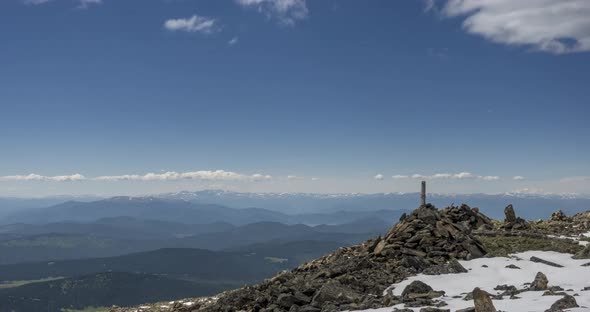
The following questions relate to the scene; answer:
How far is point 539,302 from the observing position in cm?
1541

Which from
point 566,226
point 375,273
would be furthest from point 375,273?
point 566,226

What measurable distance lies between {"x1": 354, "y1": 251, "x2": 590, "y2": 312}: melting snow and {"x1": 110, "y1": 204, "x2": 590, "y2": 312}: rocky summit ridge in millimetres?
929

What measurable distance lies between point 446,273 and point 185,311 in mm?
18279

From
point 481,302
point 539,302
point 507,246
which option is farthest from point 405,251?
point 481,302

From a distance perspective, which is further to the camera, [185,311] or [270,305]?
[185,311]

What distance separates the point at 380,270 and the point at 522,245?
39.8ft

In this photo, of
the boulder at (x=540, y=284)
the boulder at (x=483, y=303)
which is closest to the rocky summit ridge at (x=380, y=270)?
the boulder at (x=483, y=303)

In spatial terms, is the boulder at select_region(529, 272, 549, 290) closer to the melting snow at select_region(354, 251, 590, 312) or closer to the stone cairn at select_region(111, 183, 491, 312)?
the melting snow at select_region(354, 251, 590, 312)

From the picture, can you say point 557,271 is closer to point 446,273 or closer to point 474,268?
point 474,268

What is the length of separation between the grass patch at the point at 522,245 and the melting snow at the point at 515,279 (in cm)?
89

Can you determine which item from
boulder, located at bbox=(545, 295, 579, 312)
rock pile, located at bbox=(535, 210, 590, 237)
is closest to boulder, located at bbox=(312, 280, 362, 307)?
boulder, located at bbox=(545, 295, 579, 312)

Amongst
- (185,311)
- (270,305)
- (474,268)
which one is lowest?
(185,311)

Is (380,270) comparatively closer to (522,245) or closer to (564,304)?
(564,304)

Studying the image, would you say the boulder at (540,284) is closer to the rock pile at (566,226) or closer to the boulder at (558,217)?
the rock pile at (566,226)
